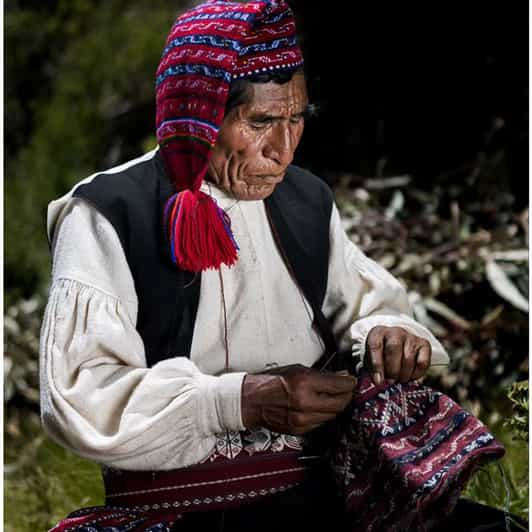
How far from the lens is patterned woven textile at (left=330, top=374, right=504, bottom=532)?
2.07 m

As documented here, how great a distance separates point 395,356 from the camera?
7.19ft

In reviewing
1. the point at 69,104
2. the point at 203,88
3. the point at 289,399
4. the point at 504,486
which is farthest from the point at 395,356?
the point at 69,104

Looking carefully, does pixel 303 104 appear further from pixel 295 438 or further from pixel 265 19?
pixel 295 438

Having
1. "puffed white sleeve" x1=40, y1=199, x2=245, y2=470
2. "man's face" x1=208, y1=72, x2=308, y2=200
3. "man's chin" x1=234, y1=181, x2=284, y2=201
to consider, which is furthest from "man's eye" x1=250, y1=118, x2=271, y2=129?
"puffed white sleeve" x1=40, y1=199, x2=245, y2=470

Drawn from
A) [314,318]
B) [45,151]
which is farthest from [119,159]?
[314,318]

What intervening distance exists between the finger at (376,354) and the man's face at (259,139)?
0.36 metres

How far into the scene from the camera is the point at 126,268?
6.89 ft

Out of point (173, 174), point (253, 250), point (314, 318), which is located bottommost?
point (314, 318)

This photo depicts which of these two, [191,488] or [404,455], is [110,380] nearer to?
[191,488]

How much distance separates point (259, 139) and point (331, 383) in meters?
0.49

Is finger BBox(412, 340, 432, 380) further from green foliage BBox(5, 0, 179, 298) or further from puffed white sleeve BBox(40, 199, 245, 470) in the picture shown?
green foliage BBox(5, 0, 179, 298)

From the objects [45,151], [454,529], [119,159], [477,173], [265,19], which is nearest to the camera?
[265,19]

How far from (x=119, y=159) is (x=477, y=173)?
2416 millimetres

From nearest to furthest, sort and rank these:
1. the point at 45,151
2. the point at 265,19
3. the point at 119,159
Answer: the point at 265,19 < the point at 119,159 < the point at 45,151
